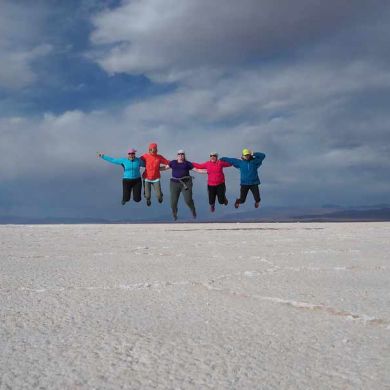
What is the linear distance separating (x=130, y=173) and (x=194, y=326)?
27.3 ft

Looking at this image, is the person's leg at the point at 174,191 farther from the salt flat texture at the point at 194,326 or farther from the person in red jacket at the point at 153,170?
the salt flat texture at the point at 194,326

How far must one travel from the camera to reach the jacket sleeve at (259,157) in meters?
9.79

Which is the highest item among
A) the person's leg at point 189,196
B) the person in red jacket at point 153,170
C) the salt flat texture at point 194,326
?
the person in red jacket at point 153,170

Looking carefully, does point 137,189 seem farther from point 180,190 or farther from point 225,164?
point 225,164

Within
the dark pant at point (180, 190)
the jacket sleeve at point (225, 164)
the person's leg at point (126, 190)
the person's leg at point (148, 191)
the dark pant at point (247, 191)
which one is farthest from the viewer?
the person's leg at point (126, 190)

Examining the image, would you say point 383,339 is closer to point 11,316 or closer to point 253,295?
point 253,295

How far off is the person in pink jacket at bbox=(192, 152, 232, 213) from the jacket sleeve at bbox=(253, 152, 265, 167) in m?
0.56

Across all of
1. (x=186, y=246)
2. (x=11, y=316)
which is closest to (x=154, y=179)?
(x=186, y=246)

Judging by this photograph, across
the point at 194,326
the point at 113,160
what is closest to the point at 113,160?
the point at 113,160

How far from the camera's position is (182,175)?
9.33m

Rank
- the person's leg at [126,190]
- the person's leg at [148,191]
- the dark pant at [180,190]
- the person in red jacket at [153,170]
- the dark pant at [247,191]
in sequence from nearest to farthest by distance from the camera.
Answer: the dark pant at [180,190] → the person in red jacket at [153,170] → the person's leg at [148,191] → the dark pant at [247,191] → the person's leg at [126,190]

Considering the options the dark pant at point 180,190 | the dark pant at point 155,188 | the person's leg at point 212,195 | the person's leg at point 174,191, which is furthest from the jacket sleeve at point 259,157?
the dark pant at point 155,188

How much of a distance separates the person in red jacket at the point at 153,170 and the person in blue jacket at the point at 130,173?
0.66 feet

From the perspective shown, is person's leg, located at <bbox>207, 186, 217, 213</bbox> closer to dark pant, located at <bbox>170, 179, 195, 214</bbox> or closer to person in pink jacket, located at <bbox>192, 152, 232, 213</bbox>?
person in pink jacket, located at <bbox>192, 152, 232, 213</bbox>
